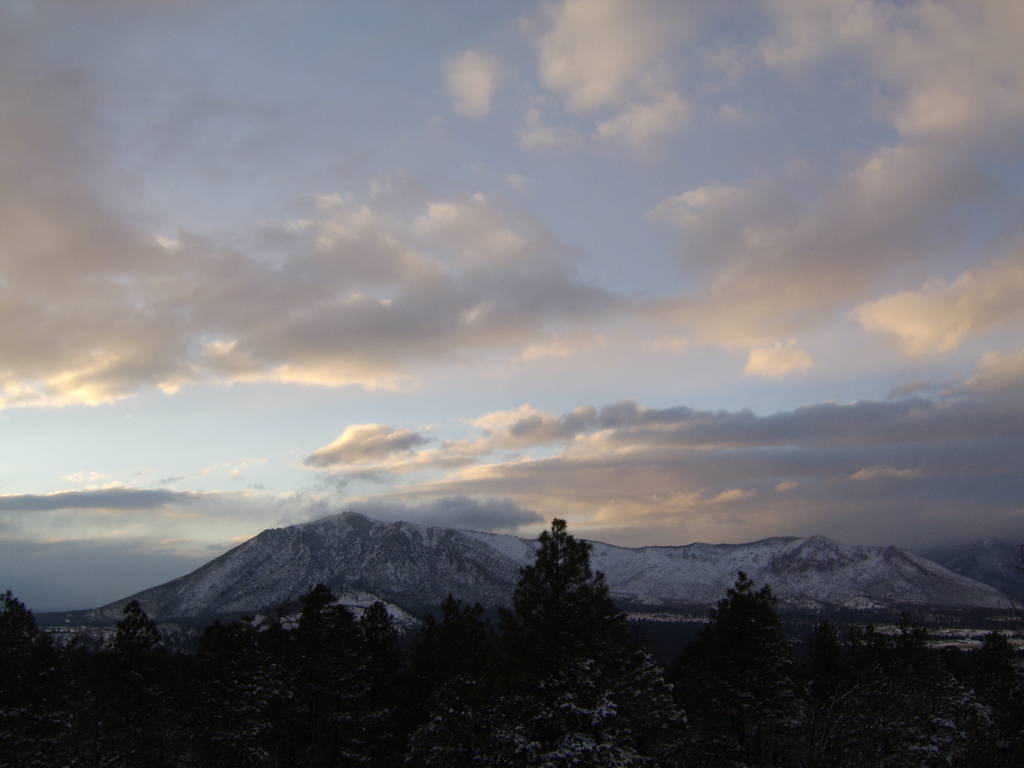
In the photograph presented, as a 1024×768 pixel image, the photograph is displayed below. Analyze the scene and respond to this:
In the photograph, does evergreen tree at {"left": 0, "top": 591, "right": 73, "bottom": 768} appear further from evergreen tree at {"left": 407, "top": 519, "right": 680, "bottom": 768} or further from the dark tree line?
evergreen tree at {"left": 407, "top": 519, "right": 680, "bottom": 768}

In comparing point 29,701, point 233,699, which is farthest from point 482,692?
point 29,701

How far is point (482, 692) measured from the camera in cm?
3200

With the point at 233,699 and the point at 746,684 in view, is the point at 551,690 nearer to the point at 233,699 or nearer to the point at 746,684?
the point at 746,684

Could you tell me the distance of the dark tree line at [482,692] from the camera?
28.3m

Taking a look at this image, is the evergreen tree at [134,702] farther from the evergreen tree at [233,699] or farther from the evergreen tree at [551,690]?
the evergreen tree at [551,690]

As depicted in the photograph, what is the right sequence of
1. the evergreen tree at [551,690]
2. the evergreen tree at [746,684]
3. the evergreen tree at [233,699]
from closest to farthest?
the evergreen tree at [551,690]
the evergreen tree at [746,684]
the evergreen tree at [233,699]

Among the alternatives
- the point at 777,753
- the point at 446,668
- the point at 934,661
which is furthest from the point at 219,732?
the point at 934,661

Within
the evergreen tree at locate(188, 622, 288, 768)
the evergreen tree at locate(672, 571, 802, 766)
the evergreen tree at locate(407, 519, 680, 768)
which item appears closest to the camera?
the evergreen tree at locate(407, 519, 680, 768)

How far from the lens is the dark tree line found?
2830 centimetres

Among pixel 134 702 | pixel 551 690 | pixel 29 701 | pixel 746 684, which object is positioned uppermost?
pixel 551 690

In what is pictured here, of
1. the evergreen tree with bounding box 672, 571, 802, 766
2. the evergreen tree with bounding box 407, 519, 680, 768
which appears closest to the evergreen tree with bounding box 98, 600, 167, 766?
the evergreen tree with bounding box 407, 519, 680, 768

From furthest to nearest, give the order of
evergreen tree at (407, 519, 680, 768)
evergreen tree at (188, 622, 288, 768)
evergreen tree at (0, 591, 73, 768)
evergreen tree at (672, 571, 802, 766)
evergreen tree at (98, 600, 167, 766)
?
evergreen tree at (188, 622, 288, 768) → evergreen tree at (672, 571, 802, 766) → evergreen tree at (98, 600, 167, 766) → evergreen tree at (0, 591, 73, 768) → evergreen tree at (407, 519, 680, 768)

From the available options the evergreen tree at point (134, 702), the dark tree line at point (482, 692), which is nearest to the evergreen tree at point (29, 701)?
the dark tree line at point (482, 692)

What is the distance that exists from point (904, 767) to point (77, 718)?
3799 centimetres
